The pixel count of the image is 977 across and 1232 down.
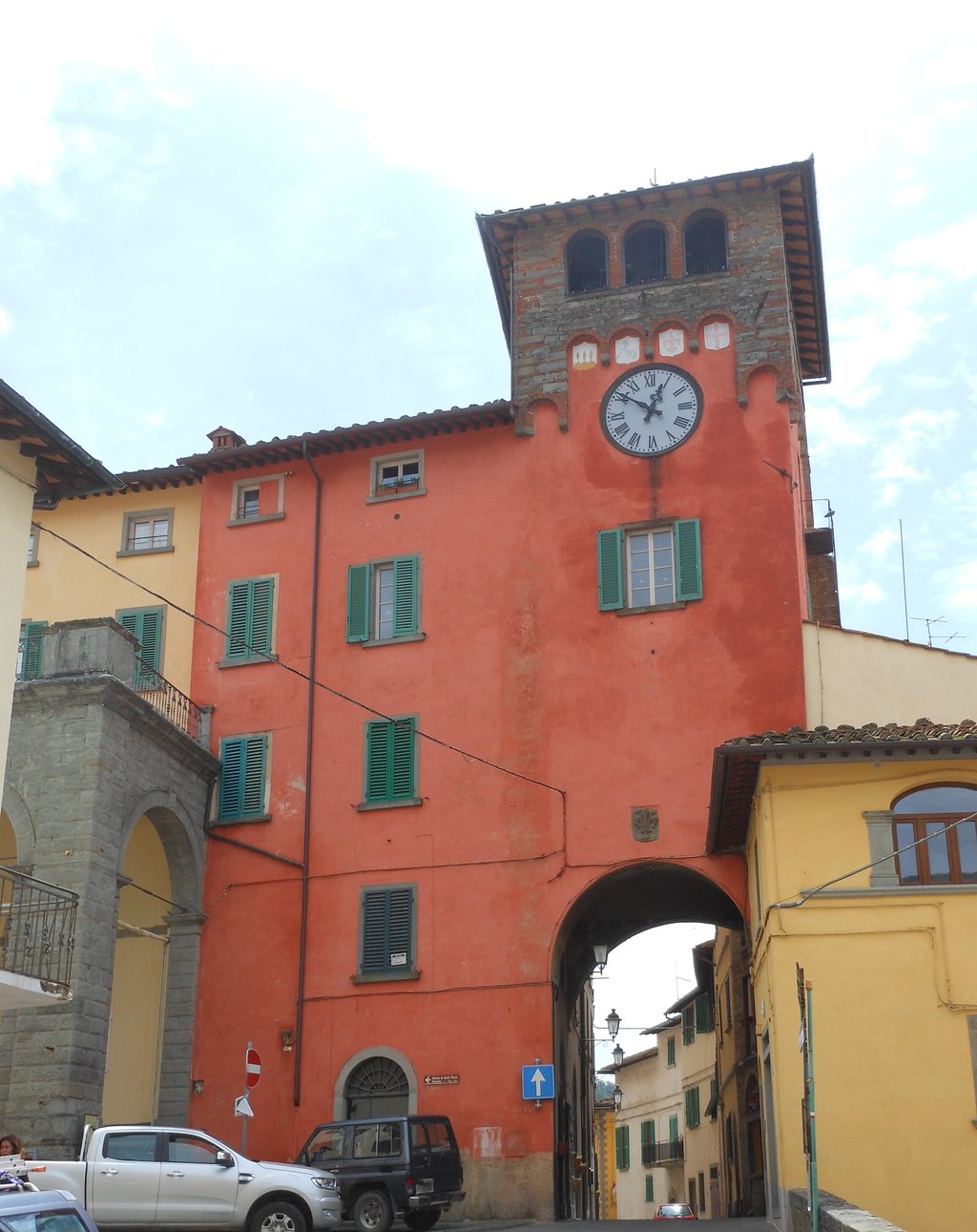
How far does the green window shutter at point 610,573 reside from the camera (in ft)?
82.6

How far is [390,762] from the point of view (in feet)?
83.7

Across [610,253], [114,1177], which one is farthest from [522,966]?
[610,253]

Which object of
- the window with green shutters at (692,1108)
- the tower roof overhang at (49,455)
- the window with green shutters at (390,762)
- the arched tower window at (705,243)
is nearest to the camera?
the tower roof overhang at (49,455)

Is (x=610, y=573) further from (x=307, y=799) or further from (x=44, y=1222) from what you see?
(x=44, y=1222)

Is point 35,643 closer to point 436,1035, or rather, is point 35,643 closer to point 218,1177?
point 436,1035

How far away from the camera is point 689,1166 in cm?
5066

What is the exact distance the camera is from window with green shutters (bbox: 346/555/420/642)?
26.3 m

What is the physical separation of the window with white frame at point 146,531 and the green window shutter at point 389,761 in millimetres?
6172

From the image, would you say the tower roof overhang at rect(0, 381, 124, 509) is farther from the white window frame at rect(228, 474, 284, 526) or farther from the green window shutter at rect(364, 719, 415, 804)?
the white window frame at rect(228, 474, 284, 526)

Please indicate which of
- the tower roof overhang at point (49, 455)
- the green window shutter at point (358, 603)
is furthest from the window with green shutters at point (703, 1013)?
the tower roof overhang at point (49, 455)

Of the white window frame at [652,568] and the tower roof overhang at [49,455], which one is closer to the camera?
the tower roof overhang at [49,455]

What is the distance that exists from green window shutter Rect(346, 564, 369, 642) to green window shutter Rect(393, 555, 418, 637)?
1.67 feet

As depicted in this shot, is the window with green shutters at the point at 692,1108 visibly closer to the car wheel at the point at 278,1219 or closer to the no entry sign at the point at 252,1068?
the no entry sign at the point at 252,1068

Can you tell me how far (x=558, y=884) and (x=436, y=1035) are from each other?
→ 3.05 metres
